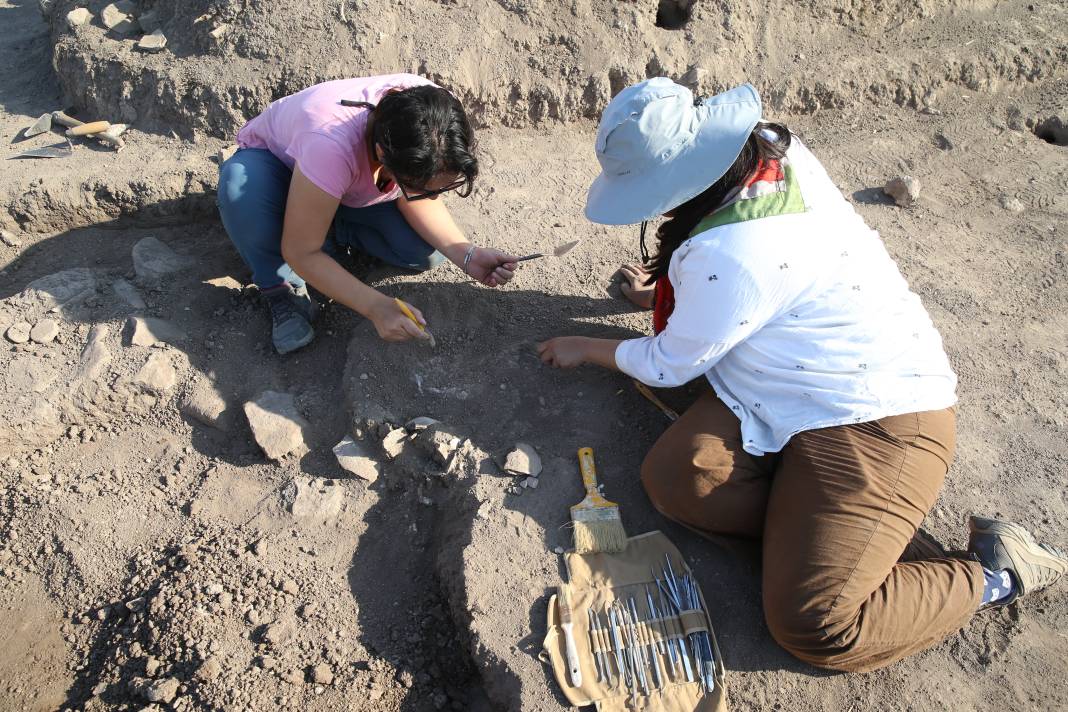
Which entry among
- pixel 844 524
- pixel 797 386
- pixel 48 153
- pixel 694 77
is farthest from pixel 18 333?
pixel 694 77

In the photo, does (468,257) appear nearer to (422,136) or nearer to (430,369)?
(430,369)

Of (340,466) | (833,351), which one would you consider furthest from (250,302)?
(833,351)

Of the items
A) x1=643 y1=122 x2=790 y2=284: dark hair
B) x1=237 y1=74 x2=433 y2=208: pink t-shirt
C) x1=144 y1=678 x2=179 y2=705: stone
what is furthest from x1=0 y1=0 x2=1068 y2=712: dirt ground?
x1=643 y1=122 x2=790 y2=284: dark hair

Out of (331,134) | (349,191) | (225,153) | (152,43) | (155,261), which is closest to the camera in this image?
(331,134)

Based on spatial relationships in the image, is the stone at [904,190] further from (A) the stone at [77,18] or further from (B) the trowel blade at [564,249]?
(A) the stone at [77,18]

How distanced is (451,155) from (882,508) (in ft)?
4.89

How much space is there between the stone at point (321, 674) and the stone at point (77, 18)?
3145 millimetres

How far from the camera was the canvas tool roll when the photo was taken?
1.93m

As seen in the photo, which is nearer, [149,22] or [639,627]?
[639,627]

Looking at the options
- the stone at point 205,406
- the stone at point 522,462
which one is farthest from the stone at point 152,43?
the stone at point 522,462

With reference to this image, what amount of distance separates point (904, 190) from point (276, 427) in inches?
111

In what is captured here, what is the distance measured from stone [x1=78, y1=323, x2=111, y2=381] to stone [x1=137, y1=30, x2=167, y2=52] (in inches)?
56.2

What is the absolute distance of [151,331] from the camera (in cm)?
263

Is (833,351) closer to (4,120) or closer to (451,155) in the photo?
(451,155)
